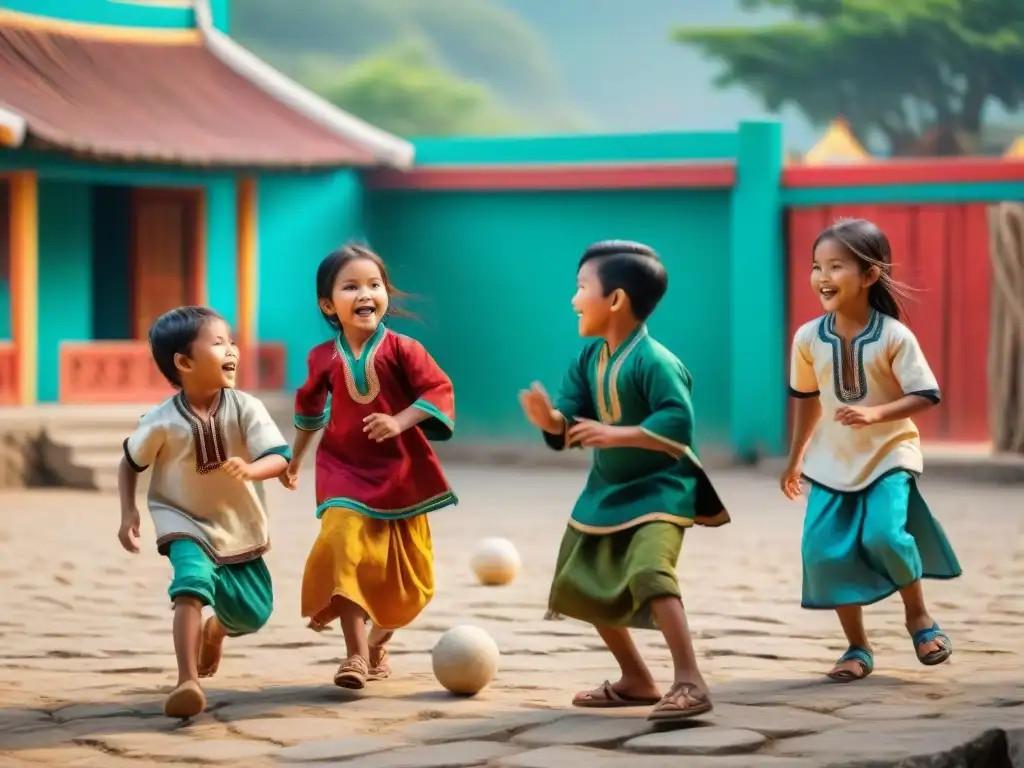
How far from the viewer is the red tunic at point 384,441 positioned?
19.8 ft

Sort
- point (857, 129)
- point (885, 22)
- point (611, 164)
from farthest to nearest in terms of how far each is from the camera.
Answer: point (857, 129) → point (885, 22) → point (611, 164)

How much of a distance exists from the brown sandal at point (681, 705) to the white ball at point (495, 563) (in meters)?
3.36

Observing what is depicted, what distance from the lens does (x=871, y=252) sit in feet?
20.3

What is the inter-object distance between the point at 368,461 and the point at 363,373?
279mm

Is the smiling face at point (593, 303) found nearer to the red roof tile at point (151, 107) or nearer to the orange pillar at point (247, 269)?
the red roof tile at point (151, 107)

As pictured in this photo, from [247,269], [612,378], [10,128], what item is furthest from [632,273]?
[247,269]

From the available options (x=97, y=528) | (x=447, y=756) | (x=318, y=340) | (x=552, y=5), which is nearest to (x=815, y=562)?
(x=447, y=756)

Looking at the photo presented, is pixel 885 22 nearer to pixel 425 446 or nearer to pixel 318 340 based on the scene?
pixel 318 340

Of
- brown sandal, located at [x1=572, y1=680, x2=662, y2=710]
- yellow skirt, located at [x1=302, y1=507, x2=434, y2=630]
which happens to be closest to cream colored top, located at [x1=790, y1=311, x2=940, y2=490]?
brown sandal, located at [x1=572, y1=680, x2=662, y2=710]

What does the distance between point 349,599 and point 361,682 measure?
259 millimetres

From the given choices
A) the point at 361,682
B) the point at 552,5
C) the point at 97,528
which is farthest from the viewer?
the point at 552,5

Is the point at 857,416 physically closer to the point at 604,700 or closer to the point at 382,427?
the point at 604,700

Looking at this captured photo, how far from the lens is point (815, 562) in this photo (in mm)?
6184

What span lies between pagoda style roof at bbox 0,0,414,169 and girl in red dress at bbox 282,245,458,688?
833 cm
